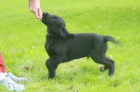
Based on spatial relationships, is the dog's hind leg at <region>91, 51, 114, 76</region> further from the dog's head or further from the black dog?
the dog's head

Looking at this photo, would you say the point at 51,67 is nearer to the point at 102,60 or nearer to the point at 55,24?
the point at 55,24

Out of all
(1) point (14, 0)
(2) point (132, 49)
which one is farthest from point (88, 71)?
(1) point (14, 0)

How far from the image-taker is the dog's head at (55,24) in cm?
490

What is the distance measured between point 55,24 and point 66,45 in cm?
39

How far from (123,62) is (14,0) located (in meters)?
19.0

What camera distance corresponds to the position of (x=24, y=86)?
4.83 meters

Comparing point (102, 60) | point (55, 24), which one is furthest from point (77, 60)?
point (55, 24)

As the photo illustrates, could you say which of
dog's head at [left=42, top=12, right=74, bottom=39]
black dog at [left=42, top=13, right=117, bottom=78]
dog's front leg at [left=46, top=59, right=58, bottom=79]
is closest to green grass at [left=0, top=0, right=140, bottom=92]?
dog's front leg at [left=46, top=59, right=58, bottom=79]

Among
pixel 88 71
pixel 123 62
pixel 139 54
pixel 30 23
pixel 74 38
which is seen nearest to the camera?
pixel 74 38

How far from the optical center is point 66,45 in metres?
5.10

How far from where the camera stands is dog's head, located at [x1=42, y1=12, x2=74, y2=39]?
490 centimetres

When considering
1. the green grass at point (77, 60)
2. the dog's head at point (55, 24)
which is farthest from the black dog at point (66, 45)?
the green grass at point (77, 60)

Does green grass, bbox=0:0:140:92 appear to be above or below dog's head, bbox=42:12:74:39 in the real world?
below

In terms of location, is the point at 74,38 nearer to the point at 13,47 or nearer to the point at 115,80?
the point at 115,80
